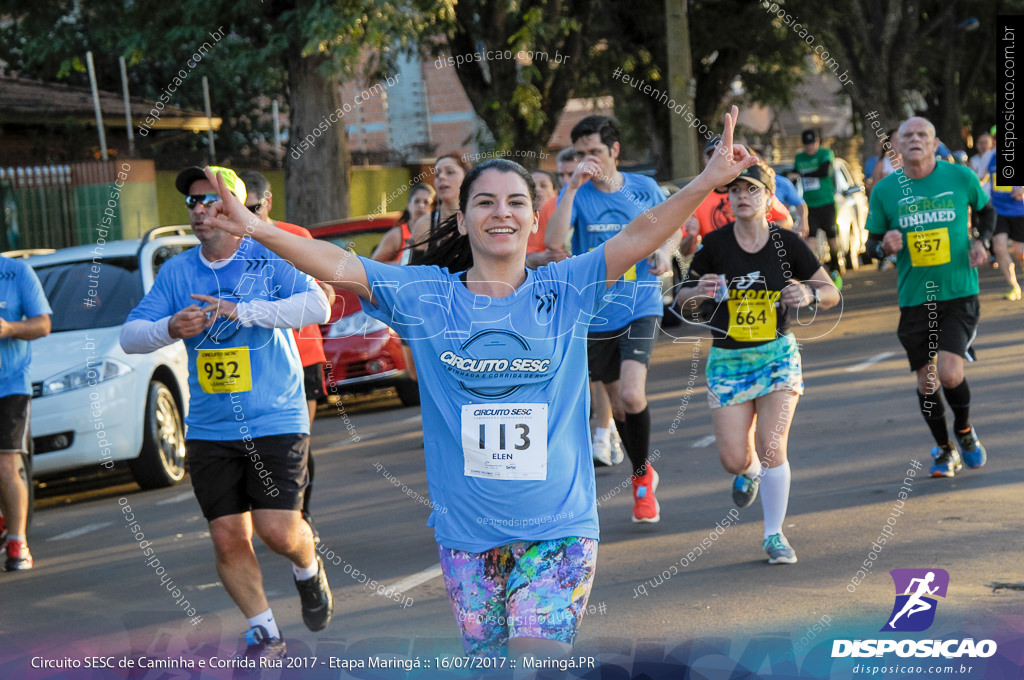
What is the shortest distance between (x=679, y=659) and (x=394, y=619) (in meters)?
1.47

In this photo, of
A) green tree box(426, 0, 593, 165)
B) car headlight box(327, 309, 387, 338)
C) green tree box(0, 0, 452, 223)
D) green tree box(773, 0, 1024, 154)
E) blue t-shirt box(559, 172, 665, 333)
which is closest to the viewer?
blue t-shirt box(559, 172, 665, 333)

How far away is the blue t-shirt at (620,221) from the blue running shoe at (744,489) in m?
1.33

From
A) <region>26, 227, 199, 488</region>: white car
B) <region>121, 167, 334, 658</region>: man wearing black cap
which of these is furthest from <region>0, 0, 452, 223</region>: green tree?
<region>121, 167, 334, 658</region>: man wearing black cap

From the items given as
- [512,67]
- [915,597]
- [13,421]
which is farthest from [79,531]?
[512,67]

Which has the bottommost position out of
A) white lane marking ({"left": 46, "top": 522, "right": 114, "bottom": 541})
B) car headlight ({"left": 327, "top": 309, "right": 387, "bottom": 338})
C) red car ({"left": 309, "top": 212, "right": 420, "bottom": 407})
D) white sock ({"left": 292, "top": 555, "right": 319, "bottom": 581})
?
white lane marking ({"left": 46, "top": 522, "right": 114, "bottom": 541})

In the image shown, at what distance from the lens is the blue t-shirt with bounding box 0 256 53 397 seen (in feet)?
24.5

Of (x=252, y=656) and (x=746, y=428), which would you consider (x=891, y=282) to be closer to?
(x=746, y=428)

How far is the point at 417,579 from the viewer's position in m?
6.44

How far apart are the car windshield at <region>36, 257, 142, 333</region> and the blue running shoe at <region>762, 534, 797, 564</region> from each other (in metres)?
5.18

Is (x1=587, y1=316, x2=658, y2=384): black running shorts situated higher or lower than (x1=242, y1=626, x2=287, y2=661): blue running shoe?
higher

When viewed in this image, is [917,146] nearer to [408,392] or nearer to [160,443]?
[160,443]

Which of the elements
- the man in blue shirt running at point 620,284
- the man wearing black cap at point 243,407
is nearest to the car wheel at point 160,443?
the man in blue shirt running at point 620,284

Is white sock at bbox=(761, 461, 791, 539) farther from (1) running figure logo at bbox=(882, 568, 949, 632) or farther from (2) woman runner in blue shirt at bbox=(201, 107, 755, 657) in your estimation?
(2) woman runner in blue shirt at bbox=(201, 107, 755, 657)

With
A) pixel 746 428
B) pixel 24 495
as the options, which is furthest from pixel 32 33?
pixel 746 428
